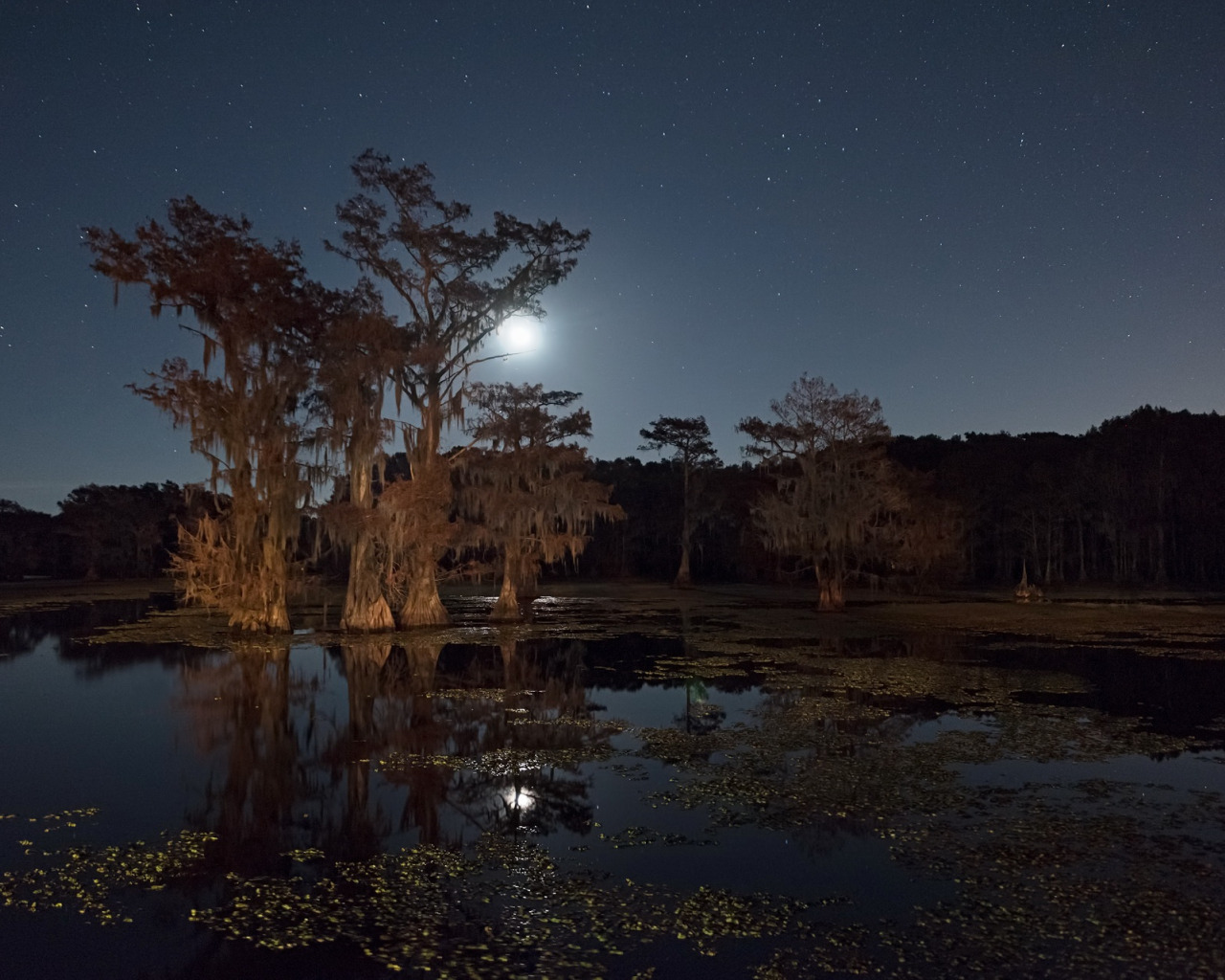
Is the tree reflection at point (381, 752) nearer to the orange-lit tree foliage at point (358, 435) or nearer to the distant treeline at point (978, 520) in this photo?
the orange-lit tree foliage at point (358, 435)

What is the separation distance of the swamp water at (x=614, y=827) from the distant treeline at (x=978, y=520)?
2635 cm

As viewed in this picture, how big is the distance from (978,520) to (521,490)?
37.5m

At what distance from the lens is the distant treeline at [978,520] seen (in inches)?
2149

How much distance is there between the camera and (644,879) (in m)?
7.31

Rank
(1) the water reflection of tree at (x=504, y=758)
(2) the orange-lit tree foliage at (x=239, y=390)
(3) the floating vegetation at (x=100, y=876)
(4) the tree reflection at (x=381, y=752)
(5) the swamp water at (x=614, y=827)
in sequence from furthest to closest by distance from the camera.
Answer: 1. (2) the orange-lit tree foliage at (x=239, y=390)
2. (1) the water reflection of tree at (x=504, y=758)
3. (4) the tree reflection at (x=381, y=752)
4. (3) the floating vegetation at (x=100, y=876)
5. (5) the swamp water at (x=614, y=827)

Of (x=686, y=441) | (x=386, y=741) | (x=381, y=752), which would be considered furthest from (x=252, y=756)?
(x=686, y=441)

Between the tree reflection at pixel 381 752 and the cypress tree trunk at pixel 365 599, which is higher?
the cypress tree trunk at pixel 365 599

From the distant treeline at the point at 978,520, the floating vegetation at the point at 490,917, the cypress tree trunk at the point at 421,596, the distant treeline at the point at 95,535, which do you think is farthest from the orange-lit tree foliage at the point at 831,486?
the distant treeline at the point at 95,535

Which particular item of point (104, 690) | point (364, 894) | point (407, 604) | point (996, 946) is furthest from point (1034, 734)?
point (407, 604)

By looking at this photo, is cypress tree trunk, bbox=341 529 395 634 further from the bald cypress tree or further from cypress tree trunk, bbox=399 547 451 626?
the bald cypress tree

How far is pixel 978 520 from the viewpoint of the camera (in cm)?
5872

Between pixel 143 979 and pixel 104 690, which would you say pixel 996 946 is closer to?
pixel 143 979

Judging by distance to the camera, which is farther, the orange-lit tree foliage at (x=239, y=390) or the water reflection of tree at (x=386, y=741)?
the orange-lit tree foliage at (x=239, y=390)

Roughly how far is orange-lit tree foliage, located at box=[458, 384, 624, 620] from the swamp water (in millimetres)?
15062
